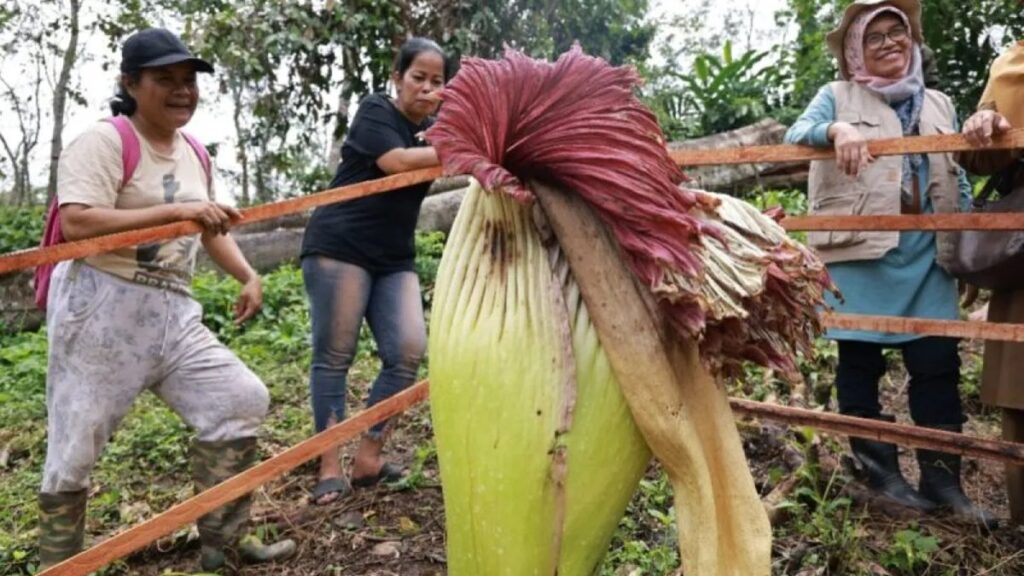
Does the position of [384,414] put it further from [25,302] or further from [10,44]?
[10,44]

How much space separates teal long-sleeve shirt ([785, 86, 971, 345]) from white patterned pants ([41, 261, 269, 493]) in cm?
179

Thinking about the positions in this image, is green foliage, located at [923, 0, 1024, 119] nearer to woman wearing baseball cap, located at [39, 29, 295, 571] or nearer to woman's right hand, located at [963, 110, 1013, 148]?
woman's right hand, located at [963, 110, 1013, 148]

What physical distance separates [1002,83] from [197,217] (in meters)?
2.07

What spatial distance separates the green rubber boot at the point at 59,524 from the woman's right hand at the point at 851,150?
216 cm

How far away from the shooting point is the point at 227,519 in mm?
2566

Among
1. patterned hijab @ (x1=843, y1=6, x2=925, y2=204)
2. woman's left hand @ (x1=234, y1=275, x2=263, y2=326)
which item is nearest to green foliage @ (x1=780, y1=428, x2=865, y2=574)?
patterned hijab @ (x1=843, y1=6, x2=925, y2=204)

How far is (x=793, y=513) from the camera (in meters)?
2.59

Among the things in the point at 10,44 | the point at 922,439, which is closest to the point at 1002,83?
the point at 922,439

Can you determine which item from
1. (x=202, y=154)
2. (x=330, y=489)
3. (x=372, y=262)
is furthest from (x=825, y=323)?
(x=330, y=489)

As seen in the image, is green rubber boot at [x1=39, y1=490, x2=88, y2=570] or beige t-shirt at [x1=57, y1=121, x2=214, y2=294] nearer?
beige t-shirt at [x1=57, y1=121, x2=214, y2=294]

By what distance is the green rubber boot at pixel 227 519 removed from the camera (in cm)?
238

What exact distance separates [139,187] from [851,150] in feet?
5.87

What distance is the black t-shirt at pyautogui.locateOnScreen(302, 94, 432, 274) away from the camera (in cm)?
286

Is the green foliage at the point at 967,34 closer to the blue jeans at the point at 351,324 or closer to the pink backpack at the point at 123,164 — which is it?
the blue jeans at the point at 351,324
